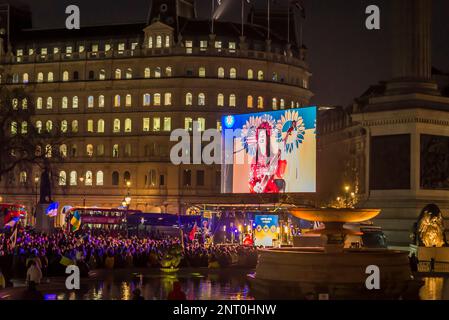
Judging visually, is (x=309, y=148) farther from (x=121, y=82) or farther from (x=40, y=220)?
(x=121, y=82)

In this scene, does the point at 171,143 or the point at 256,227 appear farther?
the point at 171,143

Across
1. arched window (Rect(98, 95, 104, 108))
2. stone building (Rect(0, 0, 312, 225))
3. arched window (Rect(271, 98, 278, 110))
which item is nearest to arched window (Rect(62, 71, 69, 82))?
stone building (Rect(0, 0, 312, 225))

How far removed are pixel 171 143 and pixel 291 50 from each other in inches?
736

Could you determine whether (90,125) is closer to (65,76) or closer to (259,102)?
(65,76)

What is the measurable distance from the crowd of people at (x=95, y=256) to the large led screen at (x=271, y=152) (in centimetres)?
2113

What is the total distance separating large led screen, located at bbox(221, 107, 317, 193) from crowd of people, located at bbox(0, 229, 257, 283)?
2113 centimetres

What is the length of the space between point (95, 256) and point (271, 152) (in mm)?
30155

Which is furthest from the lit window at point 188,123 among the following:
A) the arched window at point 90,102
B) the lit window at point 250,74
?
the arched window at point 90,102

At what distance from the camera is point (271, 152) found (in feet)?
217

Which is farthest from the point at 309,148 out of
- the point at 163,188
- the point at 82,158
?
the point at 82,158

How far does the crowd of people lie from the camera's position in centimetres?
3275

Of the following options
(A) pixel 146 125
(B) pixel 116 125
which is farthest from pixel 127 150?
(A) pixel 146 125

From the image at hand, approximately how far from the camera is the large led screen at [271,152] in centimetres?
6412

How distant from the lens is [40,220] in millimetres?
61500
